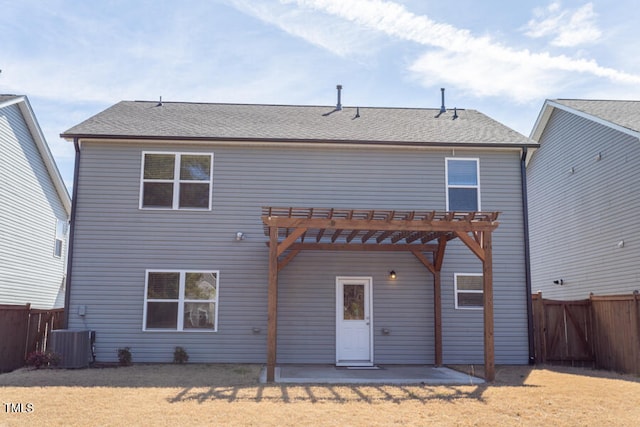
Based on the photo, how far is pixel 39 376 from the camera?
391 inches

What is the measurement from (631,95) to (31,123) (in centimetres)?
1910

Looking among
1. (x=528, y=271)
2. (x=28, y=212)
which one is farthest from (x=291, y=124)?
(x=28, y=212)

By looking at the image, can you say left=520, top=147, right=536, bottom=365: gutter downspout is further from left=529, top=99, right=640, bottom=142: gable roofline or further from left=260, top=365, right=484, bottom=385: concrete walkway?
left=529, top=99, right=640, bottom=142: gable roofline

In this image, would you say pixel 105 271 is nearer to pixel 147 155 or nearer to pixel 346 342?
pixel 147 155

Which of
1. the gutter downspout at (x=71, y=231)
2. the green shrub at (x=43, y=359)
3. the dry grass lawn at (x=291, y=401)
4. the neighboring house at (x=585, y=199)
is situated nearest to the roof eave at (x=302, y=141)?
the gutter downspout at (x=71, y=231)

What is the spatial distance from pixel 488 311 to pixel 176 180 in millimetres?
7044


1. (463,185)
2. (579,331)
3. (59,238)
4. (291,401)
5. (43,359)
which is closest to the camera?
(291,401)

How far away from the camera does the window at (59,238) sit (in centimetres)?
1834

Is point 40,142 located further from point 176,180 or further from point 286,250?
point 286,250

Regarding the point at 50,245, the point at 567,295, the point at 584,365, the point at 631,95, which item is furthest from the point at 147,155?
the point at 631,95

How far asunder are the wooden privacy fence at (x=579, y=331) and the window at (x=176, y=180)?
8.12m

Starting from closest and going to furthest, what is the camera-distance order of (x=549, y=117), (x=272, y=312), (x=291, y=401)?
(x=291, y=401) < (x=272, y=312) < (x=549, y=117)

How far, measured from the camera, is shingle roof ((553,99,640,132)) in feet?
47.2

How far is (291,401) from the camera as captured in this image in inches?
306
